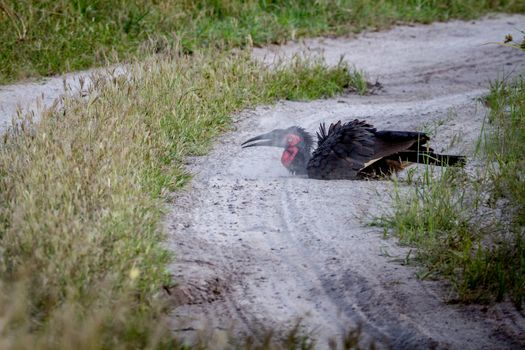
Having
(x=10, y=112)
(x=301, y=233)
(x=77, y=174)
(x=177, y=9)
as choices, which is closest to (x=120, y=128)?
(x=77, y=174)

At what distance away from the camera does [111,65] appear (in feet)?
30.3

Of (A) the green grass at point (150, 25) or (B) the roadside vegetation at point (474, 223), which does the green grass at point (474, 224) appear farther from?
(A) the green grass at point (150, 25)

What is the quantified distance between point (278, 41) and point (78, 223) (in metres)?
7.13

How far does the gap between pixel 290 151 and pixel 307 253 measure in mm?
2154

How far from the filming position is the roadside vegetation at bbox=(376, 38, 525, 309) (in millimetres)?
4855

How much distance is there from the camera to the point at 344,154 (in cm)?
686

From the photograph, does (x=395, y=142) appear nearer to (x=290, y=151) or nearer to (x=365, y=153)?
(x=365, y=153)

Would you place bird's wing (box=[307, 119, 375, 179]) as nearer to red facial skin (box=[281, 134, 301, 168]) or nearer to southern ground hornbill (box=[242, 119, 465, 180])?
southern ground hornbill (box=[242, 119, 465, 180])

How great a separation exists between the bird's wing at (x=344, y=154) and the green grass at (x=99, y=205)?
1130 mm

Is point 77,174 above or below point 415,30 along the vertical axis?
above

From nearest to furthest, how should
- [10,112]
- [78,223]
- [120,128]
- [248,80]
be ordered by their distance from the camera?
[78,223], [120,128], [10,112], [248,80]

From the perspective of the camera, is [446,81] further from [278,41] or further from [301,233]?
[301,233]

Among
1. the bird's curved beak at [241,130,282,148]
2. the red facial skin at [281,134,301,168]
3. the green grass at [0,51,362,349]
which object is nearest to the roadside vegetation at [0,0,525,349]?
the green grass at [0,51,362,349]

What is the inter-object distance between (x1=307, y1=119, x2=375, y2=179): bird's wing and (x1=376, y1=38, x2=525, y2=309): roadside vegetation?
0.48 m
